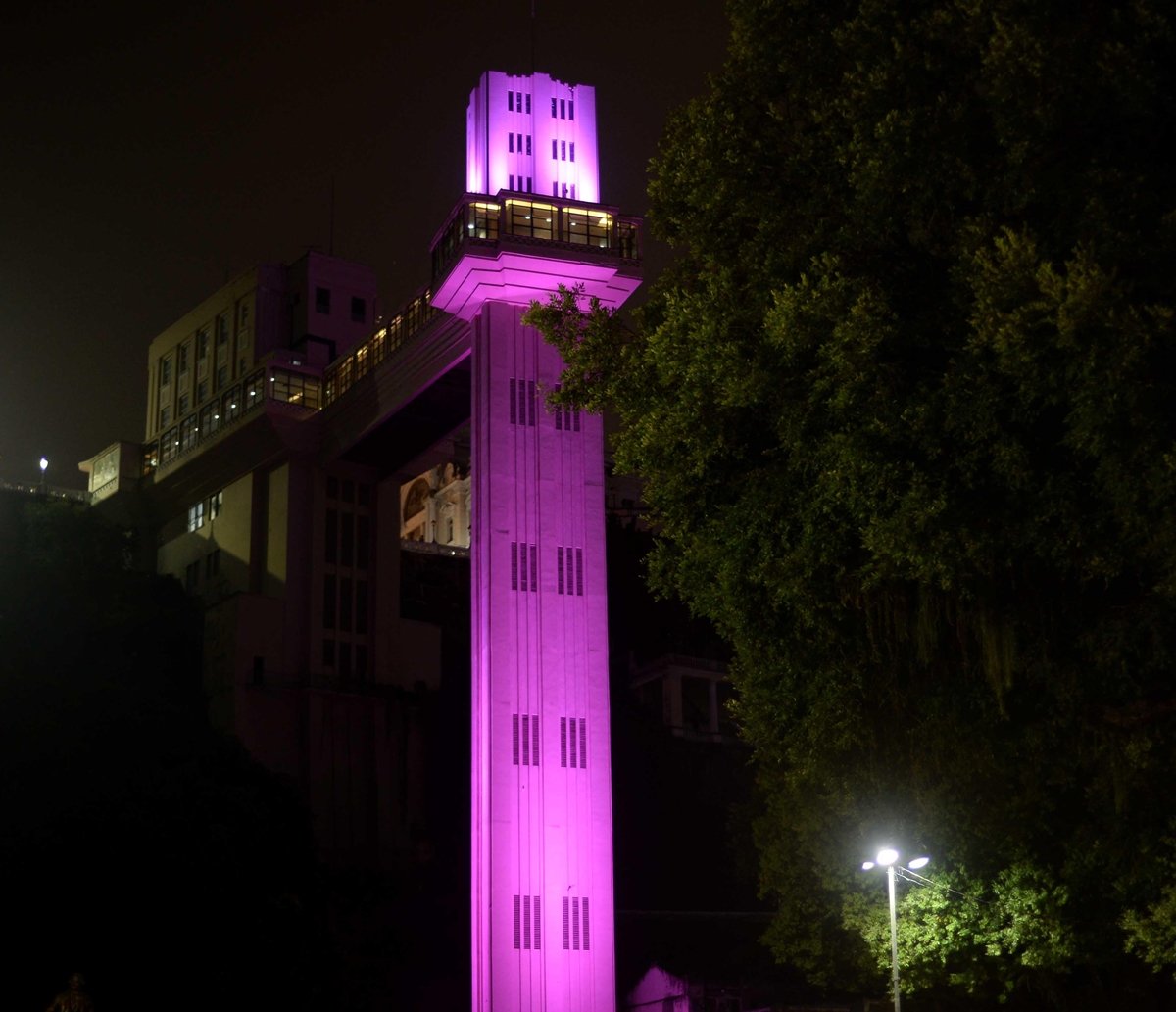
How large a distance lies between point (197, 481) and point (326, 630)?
10229 mm

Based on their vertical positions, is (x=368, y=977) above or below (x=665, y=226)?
below

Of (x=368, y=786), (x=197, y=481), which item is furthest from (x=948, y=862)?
(x=197, y=481)

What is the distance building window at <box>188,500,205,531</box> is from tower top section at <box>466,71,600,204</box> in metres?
25.3

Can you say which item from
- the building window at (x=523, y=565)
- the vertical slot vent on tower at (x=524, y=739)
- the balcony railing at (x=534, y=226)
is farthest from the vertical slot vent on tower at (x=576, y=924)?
the balcony railing at (x=534, y=226)

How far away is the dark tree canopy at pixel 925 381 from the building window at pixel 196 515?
171 feet

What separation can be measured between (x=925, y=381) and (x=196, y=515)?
193ft

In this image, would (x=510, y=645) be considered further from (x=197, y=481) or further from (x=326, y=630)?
(x=197, y=481)

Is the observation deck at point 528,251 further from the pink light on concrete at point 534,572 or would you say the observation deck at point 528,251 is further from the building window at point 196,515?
the building window at point 196,515

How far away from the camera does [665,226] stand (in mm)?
20938

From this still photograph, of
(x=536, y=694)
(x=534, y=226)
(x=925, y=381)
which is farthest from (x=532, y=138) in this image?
(x=925, y=381)

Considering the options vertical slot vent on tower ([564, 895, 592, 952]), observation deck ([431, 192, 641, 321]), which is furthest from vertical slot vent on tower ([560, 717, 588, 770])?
observation deck ([431, 192, 641, 321])

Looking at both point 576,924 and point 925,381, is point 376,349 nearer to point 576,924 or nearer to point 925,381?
point 576,924

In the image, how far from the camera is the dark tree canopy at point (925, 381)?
1612 centimetres

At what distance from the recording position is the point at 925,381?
57.5 ft
